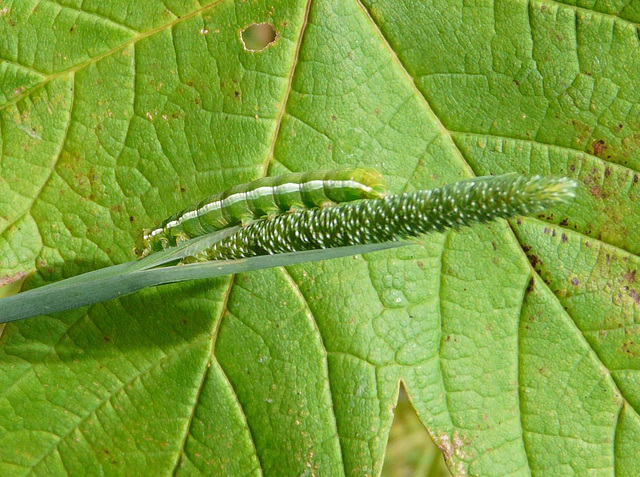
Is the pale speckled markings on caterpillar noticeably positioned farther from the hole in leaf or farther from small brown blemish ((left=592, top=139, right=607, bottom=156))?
small brown blemish ((left=592, top=139, right=607, bottom=156))

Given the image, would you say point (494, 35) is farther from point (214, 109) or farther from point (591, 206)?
point (214, 109)

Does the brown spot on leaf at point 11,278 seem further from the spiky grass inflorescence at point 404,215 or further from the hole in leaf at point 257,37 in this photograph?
the hole in leaf at point 257,37

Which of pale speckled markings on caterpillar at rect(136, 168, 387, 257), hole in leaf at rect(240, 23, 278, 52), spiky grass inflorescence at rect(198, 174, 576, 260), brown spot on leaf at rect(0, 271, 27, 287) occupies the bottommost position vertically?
spiky grass inflorescence at rect(198, 174, 576, 260)

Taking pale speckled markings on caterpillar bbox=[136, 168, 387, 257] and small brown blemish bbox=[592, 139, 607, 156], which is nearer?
pale speckled markings on caterpillar bbox=[136, 168, 387, 257]

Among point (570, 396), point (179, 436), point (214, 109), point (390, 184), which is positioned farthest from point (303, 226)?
point (570, 396)

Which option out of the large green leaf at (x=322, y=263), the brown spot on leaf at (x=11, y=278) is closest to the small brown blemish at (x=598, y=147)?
the large green leaf at (x=322, y=263)

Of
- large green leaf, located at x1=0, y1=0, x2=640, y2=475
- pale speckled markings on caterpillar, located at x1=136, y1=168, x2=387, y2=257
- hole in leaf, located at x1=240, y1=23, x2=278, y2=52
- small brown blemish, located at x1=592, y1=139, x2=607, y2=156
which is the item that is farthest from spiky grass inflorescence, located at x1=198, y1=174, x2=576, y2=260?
small brown blemish, located at x1=592, y1=139, x2=607, y2=156
